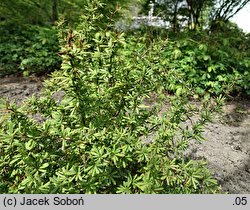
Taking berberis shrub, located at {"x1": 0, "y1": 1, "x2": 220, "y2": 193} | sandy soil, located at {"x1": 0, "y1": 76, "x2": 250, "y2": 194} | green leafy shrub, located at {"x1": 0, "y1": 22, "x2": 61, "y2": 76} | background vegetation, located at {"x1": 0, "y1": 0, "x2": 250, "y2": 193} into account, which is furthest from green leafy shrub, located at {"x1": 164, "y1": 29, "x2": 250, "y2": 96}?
berberis shrub, located at {"x1": 0, "y1": 1, "x2": 220, "y2": 193}

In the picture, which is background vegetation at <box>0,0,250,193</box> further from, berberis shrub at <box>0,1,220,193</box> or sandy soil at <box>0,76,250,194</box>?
sandy soil at <box>0,76,250,194</box>

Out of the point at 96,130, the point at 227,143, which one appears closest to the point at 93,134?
the point at 96,130

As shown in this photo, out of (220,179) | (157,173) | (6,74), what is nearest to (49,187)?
(157,173)

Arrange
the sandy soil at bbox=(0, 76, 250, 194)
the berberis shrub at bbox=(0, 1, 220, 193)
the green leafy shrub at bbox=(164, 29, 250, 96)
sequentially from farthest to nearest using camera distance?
the green leafy shrub at bbox=(164, 29, 250, 96)
the sandy soil at bbox=(0, 76, 250, 194)
the berberis shrub at bbox=(0, 1, 220, 193)

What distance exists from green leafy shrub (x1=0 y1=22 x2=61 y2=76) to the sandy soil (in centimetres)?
30

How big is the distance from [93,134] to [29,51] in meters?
4.63

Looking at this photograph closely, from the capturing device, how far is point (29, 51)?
5961 mm

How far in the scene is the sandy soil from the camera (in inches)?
127

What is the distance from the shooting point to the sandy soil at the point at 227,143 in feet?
10.6

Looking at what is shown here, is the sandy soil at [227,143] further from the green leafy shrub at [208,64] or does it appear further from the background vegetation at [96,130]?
the background vegetation at [96,130]

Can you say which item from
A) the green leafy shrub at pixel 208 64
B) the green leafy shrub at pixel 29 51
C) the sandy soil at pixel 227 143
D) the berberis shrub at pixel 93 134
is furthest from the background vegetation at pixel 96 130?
the green leafy shrub at pixel 29 51

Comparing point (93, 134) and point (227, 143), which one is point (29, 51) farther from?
point (93, 134)

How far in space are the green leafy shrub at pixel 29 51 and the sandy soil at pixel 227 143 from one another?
0.99ft
